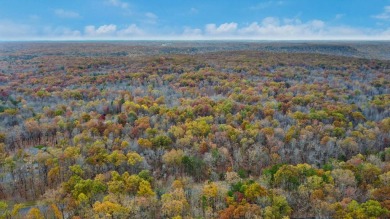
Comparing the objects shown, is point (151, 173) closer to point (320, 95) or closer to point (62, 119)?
point (62, 119)

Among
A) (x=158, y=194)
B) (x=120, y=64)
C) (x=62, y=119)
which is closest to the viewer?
(x=158, y=194)

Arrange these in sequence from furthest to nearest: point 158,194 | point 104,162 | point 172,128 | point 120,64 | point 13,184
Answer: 1. point 120,64
2. point 172,128
3. point 104,162
4. point 13,184
5. point 158,194

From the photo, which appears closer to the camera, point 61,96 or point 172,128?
point 172,128

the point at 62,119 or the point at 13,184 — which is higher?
the point at 62,119

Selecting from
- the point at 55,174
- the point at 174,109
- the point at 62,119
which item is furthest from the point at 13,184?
the point at 174,109

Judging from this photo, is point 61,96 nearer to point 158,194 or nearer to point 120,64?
point 158,194

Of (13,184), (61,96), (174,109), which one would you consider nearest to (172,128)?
(174,109)
